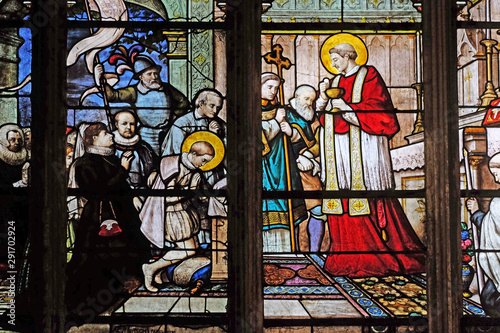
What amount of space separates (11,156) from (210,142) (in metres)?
1.19

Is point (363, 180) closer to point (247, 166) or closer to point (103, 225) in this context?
point (247, 166)

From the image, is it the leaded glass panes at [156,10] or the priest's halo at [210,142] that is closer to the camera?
the priest's halo at [210,142]

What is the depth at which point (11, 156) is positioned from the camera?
3111mm

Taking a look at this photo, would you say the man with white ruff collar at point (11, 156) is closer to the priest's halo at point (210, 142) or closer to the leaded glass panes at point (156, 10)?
the leaded glass panes at point (156, 10)

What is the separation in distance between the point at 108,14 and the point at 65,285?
65.1 inches

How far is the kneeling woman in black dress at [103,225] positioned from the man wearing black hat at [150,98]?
20 centimetres

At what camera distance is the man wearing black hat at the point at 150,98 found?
10.3 feet

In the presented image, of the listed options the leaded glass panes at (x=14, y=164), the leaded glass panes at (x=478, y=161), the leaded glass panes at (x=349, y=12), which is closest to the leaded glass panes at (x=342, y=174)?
the leaded glass panes at (x=349, y=12)

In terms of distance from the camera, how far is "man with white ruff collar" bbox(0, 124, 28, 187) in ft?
10.2

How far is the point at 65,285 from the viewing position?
3000mm

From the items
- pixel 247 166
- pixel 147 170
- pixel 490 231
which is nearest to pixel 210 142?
pixel 247 166

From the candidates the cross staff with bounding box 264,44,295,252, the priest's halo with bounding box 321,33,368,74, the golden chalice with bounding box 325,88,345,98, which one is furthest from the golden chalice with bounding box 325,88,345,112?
the cross staff with bounding box 264,44,295,252

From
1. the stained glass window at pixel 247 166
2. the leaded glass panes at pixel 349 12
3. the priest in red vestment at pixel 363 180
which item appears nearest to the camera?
the stained glass window at pixel 247 166

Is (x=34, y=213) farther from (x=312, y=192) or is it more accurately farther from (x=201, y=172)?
(x=312, y=192)
